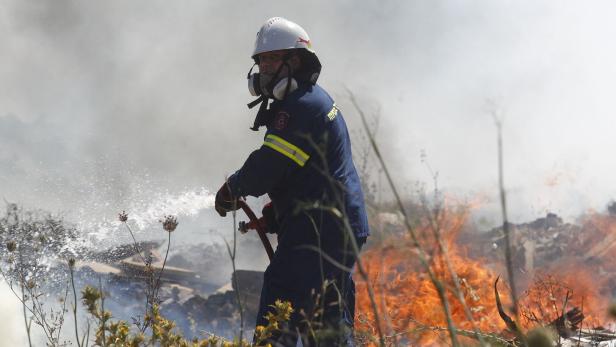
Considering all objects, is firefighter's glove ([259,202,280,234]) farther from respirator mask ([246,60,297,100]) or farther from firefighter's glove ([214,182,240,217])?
respirator mask ([246,60,297,100])

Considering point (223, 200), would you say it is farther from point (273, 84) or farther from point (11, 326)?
point (11, 326)

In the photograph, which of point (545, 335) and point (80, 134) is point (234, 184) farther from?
point (80, 134)

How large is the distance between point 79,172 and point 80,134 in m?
2.11

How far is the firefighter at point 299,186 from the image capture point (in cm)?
300

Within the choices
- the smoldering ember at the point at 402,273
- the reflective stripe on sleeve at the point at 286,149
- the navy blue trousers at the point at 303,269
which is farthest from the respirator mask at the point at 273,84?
the smoldering ember at the point at 402,273

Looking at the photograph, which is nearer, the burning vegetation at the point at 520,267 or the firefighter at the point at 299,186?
the firefighter at the point at 299,186

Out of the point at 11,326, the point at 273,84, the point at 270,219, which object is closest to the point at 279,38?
the point at 273,84

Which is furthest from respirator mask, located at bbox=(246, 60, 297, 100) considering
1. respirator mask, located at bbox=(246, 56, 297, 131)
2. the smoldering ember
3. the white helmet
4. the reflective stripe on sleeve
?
the smoldering ember

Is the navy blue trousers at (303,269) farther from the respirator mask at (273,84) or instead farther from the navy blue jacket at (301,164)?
the respirator mask at (273,84)

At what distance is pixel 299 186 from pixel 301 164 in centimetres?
14

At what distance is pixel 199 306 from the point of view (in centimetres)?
868

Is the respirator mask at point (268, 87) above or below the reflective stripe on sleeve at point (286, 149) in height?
above

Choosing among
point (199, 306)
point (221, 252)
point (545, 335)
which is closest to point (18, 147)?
point (221, 252)

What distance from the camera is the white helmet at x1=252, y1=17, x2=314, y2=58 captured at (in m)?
3.33
